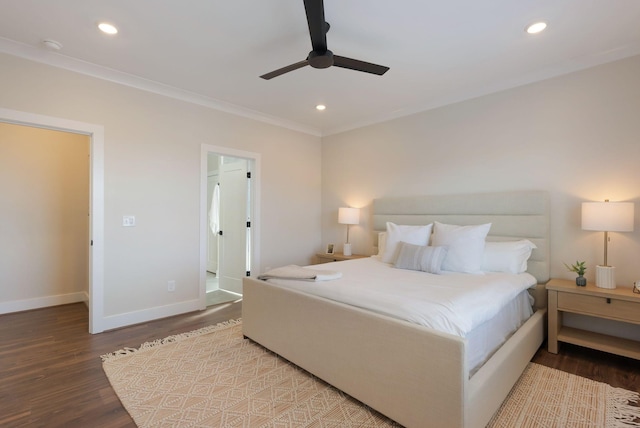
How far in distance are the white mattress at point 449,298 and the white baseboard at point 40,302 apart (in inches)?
132

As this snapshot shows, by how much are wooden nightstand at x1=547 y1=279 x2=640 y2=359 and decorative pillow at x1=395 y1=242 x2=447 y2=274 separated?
0.93 meters

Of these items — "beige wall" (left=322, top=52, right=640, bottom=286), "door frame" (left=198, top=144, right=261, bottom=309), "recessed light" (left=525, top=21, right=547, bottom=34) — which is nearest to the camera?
"recessed light" (left=525, top=21, right=547, bottom=34)

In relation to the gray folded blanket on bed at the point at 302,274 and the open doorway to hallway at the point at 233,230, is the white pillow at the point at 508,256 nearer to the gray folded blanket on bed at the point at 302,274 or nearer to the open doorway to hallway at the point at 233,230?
the gray folded blanket on bed at the point at 302,274

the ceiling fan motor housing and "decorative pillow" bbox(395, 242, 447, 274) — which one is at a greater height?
the ceiling fan motor housing

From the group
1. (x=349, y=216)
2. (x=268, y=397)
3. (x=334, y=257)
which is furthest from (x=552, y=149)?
(x=268, y=397)

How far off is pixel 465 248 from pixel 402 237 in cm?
75

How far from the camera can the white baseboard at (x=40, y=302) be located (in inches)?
147

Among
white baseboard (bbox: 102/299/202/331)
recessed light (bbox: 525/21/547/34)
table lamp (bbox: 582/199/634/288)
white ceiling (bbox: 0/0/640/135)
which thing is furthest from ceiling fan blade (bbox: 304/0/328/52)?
white baseboard (bbox: 102/299/202/331)

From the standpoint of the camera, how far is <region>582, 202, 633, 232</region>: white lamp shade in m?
2.42

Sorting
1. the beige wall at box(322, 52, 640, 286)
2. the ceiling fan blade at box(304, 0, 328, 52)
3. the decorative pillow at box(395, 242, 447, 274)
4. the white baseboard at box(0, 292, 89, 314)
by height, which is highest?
the ceiling fan blade at box(304, 0, 328, 52)

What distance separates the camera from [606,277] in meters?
2.52

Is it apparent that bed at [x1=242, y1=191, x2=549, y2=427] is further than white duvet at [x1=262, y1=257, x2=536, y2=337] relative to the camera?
No

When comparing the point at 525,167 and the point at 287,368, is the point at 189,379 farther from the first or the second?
the point at 525,167

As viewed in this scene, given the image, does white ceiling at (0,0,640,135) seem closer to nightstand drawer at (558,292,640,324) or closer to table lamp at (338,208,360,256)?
table lamp at (338,208,360,256)
